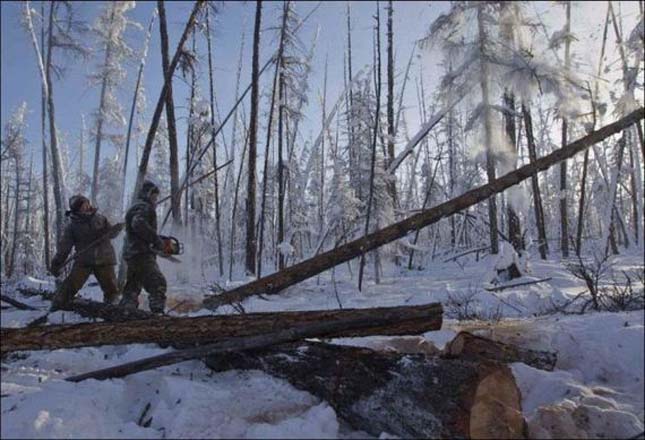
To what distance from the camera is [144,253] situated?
19.6 ft

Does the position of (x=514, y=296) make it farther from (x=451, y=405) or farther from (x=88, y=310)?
(x=88, y=310)

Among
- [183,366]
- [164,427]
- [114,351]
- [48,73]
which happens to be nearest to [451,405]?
[164,427]

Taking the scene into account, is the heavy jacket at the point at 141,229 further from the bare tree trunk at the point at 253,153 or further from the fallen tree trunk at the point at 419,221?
the bare tree trunk at the point at 253,153

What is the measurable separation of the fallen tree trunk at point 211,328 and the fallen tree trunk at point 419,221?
2.17 meters

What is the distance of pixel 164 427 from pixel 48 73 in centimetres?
1923

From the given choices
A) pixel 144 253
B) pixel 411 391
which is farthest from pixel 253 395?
pixel 144 253

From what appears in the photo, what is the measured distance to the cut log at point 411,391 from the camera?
2381 mm

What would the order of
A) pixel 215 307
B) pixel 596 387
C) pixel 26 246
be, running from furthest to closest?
pixel 26 246
pixel 215 307
pixel 596 387

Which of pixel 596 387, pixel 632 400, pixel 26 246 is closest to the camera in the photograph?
pixel 632 400

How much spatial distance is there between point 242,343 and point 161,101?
9.09 meters

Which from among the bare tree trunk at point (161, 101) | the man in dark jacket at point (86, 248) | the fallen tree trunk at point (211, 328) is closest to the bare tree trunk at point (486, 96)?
the bare tree trunk at point (161, 101)

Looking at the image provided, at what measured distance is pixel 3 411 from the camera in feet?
7.70

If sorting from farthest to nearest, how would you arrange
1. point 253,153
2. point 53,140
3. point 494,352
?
point 53,140 → point 253,153 → point 494,352

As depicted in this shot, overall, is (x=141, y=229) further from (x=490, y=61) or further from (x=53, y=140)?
(x=53, y=140)
